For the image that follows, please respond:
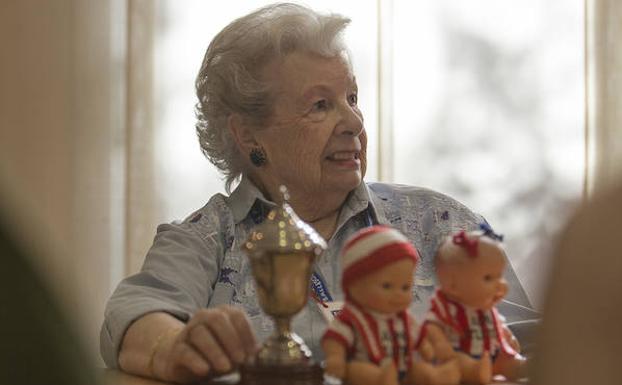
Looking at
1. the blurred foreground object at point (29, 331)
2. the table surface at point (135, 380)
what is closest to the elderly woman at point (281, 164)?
the table surface at point (135, 380)

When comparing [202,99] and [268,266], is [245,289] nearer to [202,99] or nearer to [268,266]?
[202,99]

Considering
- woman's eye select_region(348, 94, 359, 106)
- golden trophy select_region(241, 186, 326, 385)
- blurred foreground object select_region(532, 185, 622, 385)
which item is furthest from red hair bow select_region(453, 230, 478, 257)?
woman's eye select_region(348, 94, 359, 106)

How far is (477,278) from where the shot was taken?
989mm

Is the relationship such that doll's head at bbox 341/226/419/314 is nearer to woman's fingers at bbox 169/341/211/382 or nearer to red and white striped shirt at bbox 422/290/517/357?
red and white striped shirt at bbox 422/290/517/357

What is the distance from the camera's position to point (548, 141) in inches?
135

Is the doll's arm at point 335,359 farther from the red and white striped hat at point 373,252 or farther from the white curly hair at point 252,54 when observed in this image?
the white curly hair at point 252,54

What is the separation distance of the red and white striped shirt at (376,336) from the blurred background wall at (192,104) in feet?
7.45

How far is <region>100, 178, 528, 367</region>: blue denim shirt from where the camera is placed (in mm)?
1448

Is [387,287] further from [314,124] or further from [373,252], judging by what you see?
[314,124]

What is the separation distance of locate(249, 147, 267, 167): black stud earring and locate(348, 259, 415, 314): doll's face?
38.6 inches

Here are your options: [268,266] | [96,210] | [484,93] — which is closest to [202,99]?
[268,266]

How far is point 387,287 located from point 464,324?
107 mm

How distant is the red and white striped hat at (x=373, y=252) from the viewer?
94 centimetres

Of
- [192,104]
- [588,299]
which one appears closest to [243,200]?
[588,299]
